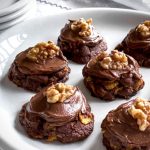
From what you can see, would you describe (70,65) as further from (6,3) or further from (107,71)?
(6,3)

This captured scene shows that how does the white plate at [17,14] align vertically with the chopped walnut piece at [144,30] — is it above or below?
below

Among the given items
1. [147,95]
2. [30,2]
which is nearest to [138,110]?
[147,95]

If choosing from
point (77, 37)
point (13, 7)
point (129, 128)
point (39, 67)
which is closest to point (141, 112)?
point (129, 128)

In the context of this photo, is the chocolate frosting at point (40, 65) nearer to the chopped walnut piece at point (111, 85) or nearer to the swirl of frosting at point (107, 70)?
the swirl of frosting at point (107, 70)

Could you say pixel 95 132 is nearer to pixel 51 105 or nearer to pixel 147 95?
pixel 51 105

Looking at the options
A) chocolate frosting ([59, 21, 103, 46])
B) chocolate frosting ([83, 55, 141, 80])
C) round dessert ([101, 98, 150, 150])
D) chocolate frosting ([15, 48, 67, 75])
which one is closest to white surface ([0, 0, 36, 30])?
chocolate frosting ([59, 21, 103, 46])

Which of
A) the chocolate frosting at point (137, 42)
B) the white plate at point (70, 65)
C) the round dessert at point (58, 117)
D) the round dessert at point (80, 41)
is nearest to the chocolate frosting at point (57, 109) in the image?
the round dessert at point (58, 117)

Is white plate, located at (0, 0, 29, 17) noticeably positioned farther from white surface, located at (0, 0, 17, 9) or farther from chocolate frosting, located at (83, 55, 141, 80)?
chocolate frosting, located at (83, 55, 141, 80)
